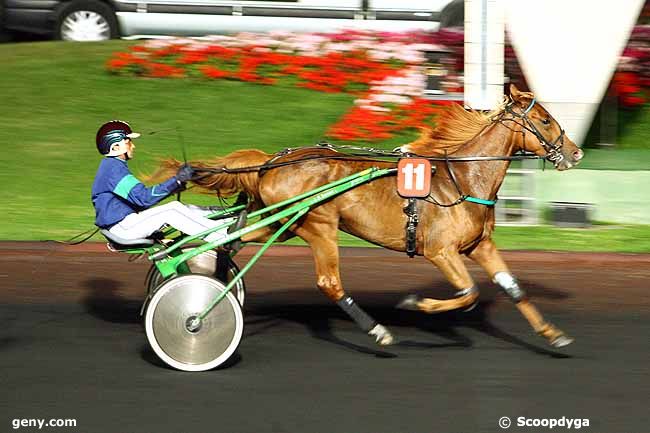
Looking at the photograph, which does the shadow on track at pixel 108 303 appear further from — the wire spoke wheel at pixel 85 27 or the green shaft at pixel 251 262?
the wire spoke wheel at pixel 85 27

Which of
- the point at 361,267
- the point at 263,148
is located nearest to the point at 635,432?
the point at 361,267

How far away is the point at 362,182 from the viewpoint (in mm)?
6703

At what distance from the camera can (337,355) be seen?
6.88m

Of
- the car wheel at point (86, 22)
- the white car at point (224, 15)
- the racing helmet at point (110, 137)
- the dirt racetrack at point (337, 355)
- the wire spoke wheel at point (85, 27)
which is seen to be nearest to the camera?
the dirt racetrack at point (337, 355)

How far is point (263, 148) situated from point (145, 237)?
6.27m

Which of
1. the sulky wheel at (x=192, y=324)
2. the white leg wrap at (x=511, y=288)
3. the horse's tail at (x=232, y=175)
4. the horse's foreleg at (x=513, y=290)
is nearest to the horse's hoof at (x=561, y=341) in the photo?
the horse's foreleg at (x=513, y=290)

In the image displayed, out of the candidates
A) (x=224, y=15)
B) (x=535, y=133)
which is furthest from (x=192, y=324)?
(x=224, y=15)

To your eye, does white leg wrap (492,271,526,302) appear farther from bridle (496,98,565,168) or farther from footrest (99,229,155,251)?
footrest (99,229,155,251)

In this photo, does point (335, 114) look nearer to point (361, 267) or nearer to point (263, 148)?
point (263, 148)

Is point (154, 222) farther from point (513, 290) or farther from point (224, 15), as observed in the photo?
point (224, 15)

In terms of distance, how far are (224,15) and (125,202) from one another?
30.4ft

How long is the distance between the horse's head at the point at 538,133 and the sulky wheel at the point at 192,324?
207 centimetres

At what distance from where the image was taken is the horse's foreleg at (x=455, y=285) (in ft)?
21.6

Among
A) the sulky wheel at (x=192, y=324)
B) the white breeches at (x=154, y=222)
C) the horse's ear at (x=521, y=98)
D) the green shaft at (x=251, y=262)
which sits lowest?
the sulky wheel at (x=192, y=324)
